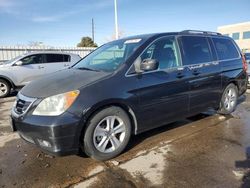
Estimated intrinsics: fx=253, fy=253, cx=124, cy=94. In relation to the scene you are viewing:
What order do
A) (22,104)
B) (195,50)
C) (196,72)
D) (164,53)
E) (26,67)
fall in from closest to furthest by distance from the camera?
(22,104), (164,53), (196,72), (195,50), (26,67)

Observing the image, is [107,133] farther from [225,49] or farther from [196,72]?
[225,49]

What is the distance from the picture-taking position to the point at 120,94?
3.52m

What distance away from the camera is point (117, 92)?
11.5 ft

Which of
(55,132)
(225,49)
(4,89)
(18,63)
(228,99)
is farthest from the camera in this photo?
(18,63)

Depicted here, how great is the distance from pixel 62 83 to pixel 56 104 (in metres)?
0.47

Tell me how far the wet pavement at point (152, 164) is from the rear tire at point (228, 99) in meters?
0.88

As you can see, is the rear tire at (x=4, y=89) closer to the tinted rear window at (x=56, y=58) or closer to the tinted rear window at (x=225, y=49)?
the tinted rear window at (x=56, y=58)

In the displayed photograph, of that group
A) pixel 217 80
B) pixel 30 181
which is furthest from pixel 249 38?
pixel 30 181

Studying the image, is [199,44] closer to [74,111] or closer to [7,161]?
[74,111]

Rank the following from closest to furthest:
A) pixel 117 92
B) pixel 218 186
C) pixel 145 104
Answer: pixel 218 186 → pixel 117 92 → pixel 145 104

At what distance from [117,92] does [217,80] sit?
8.50 ft

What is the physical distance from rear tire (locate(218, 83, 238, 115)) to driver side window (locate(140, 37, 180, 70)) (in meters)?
1.85

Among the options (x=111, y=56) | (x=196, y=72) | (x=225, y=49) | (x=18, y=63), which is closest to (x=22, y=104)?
(x=111, y=56)

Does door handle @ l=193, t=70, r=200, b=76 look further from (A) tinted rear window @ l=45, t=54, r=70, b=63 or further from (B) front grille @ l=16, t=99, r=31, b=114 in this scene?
(A) tinted rear window @ l=45, t=54, r=70, b=63
